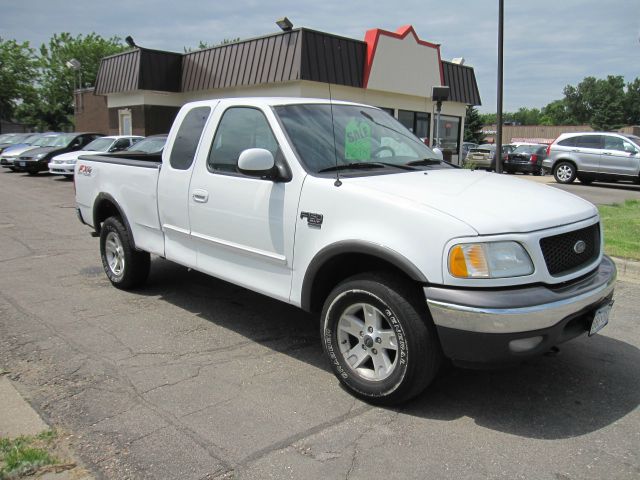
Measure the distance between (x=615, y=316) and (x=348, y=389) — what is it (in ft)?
9.76

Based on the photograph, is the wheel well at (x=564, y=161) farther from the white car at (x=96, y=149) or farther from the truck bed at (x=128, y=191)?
the truck bed at (x=128, y=191)

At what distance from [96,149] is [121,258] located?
1310 centimetres

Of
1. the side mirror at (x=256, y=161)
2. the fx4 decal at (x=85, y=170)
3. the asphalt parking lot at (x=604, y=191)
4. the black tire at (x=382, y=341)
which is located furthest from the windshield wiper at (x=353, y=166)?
the asphalt parking lot at (x=604, y=191)

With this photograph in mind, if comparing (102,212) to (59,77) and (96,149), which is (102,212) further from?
(59,77)

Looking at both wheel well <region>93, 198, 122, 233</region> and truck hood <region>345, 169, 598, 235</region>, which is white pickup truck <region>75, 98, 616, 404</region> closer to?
truck hood <region>345, 169, 598, 235</region>

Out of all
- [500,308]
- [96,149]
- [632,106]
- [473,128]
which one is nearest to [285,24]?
[96,149]

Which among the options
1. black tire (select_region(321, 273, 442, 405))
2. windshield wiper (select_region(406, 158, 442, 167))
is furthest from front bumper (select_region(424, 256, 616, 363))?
windshield wiper (select_region(406, 158, 442, 167))

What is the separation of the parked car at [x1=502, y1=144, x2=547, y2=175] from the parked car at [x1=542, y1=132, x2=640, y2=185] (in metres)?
6.45

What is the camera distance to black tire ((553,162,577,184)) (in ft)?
61.8

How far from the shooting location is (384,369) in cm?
344

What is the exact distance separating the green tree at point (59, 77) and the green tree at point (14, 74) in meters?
0.91

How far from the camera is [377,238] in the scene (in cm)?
329

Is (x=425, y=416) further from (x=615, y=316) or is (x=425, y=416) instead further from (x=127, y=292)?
(x=127, y=292)

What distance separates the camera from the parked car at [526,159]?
84.5ft
